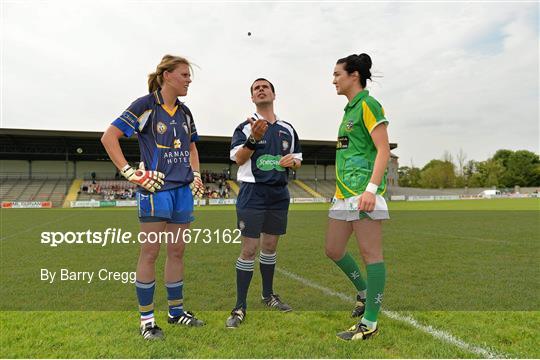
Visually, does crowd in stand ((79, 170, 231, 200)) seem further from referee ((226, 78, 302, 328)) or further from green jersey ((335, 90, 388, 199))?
green jersey ((335, 90, 388, 199))

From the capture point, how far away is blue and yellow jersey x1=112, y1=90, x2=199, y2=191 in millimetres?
3111

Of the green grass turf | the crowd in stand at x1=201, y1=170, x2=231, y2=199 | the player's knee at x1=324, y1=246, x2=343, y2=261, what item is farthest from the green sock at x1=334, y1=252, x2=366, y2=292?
the crowd in stand at x1=201, y1=170, x2=231, y2=199

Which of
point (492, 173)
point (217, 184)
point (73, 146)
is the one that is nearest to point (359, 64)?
point (217, 184)

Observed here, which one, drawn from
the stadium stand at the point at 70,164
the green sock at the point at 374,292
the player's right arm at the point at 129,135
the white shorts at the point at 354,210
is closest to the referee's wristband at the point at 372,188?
the white shorts at the point at 354,210

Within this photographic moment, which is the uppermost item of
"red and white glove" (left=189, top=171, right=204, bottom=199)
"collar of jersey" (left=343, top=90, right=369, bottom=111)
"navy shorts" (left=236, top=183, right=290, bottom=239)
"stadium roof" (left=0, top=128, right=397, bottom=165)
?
"stadium roof" (left=0, top=128, right=397, bottom=165)

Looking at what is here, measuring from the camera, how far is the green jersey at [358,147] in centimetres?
298

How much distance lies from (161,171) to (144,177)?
0.64 ft

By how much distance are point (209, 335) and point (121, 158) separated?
1.57 meters

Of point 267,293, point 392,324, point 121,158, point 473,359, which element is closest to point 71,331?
point 121,158

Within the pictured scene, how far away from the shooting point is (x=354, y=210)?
120 inches

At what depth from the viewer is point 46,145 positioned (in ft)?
121

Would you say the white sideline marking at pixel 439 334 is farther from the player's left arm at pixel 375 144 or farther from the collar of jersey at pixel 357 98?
the collar of jersey at pixel 357 98

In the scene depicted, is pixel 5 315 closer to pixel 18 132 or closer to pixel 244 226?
pixel 244 226

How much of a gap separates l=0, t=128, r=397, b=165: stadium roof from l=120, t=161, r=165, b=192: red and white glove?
98.1 ft
